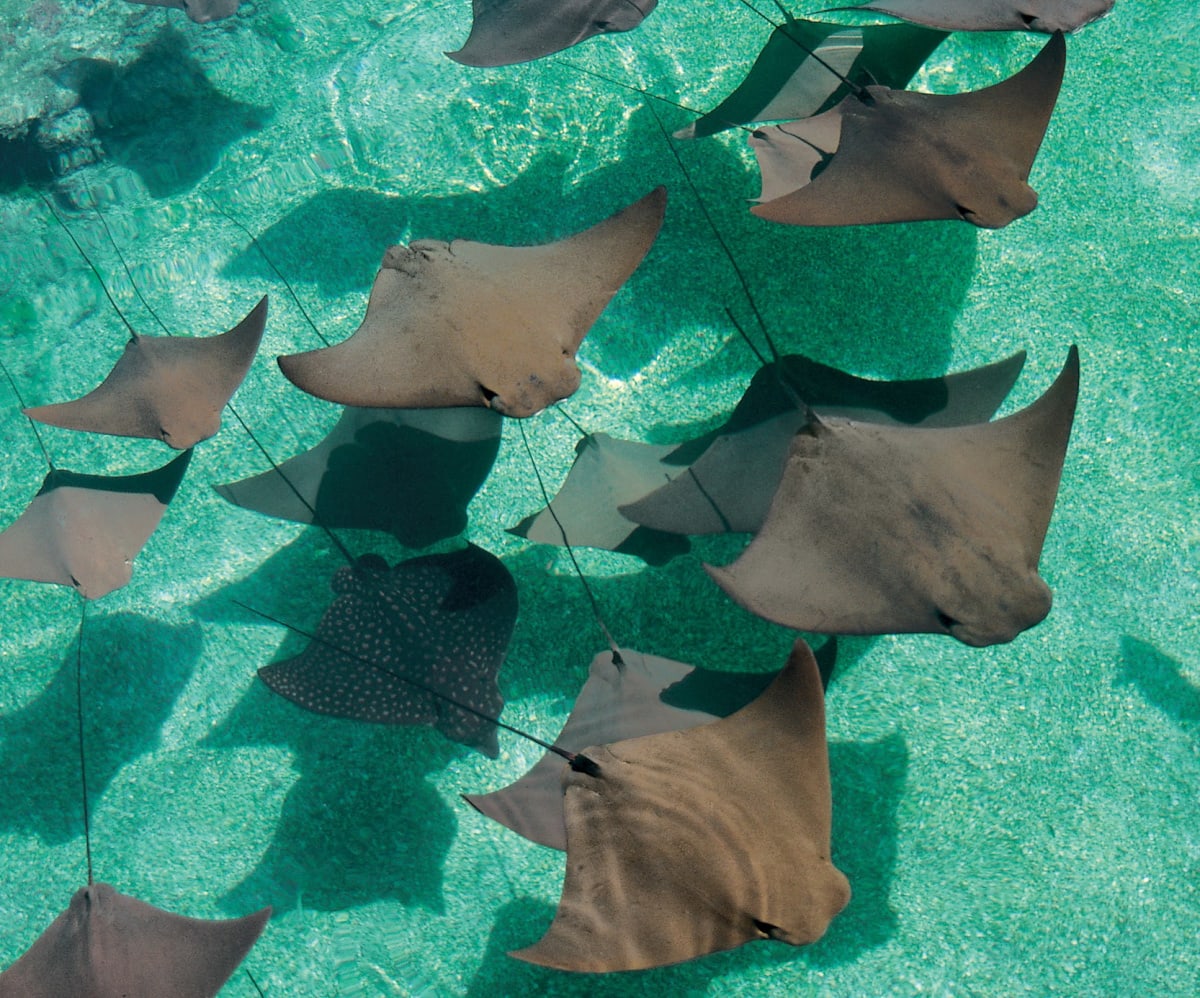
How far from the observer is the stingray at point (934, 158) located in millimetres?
2865

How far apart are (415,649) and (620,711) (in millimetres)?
717

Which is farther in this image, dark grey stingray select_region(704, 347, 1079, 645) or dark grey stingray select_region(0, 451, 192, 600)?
dark grey stingray select_region(0, 451, 192, 600)

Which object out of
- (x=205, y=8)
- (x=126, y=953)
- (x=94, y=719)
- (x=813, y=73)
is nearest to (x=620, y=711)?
(x=126, y=953)

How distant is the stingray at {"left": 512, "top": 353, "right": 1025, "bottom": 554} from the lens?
282cm

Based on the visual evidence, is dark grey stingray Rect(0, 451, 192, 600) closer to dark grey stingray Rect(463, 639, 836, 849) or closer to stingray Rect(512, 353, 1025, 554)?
stingray Rect(512, 353, 1025, 554)

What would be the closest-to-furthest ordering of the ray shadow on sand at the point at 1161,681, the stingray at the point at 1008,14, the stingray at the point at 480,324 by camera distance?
the stingray at the point at 480,324 → the ray shadow on sand at the point at 1161,681 → the stingray at the point at 1008,14

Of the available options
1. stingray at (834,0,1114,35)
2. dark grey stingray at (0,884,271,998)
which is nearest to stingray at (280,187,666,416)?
stingray at (834,0,1114,35)

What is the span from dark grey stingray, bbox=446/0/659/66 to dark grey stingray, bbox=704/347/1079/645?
1.85 metres

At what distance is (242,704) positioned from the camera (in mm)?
3371

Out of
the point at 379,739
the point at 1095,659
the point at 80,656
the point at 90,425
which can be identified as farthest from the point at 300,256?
the point at 1095,659

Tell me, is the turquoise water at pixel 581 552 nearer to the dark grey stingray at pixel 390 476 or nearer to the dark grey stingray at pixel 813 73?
the dark grey stingray at pixel 390 476

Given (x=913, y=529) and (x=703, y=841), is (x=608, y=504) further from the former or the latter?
(x=703, y=841)

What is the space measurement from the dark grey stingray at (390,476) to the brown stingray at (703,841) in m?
1.23

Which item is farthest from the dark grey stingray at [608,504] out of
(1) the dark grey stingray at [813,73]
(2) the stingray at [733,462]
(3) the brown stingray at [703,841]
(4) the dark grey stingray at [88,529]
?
(1) the dark grey stingray at [813,73]
